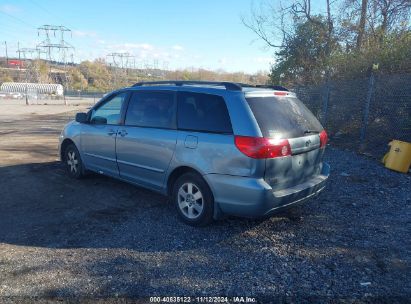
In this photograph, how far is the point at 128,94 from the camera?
17.5 feet

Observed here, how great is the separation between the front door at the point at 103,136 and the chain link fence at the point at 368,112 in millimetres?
6292

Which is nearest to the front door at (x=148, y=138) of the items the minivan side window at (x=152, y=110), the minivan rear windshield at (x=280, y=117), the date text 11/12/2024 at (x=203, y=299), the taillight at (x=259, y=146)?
the minivan side window at (x=152, y=110)

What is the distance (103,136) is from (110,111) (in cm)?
44

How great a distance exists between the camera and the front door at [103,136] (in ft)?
18.0

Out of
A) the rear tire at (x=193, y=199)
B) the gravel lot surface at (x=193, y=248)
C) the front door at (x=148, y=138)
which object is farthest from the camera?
the front door at (x=148, y=138)

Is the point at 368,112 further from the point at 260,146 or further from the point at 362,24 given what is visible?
the point at 260,146

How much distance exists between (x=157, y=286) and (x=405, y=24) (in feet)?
42.3

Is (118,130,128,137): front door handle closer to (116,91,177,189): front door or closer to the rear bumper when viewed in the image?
(116,91,177,189): front door

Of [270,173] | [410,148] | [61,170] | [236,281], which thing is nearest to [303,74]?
[410,148]

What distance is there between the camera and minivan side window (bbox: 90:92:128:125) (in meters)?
5.47

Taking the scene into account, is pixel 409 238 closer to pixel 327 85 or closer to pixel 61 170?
pixel 61 170

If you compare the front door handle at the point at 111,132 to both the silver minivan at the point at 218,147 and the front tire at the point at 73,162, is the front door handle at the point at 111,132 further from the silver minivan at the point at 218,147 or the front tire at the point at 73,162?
the front tire at the point at 73,162

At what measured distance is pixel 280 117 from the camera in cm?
409

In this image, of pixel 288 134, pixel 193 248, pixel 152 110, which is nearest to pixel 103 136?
pixel 152 110
